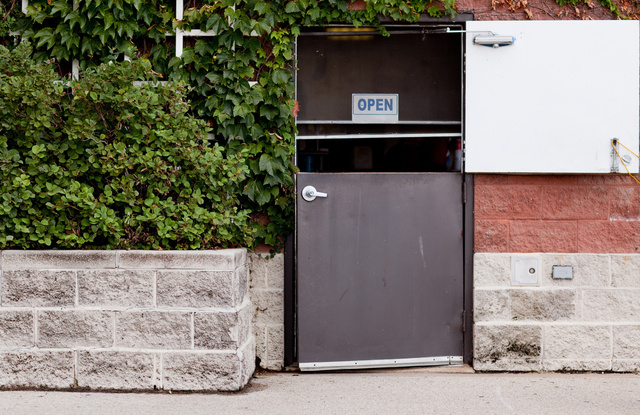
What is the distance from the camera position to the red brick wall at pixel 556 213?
4.93 metres

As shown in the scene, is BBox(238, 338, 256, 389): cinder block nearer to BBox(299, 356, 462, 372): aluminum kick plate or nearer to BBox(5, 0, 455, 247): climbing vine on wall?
BBox(299, 356, 462, 372): aluminum kick plate

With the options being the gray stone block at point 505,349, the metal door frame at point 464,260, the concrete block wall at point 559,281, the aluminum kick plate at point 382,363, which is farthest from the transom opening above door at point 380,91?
the aluminum kick plate at point 382,363

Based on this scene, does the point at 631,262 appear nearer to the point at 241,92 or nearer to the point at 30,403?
the point at 241,92

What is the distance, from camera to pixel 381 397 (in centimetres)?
424

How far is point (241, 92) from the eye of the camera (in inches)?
187

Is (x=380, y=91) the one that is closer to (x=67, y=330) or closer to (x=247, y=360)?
(x=247, y=360)

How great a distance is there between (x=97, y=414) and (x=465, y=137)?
10.6 ft

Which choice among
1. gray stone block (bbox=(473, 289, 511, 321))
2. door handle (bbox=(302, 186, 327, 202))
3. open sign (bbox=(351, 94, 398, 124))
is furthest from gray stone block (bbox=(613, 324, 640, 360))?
door handle (bbox=(302, 186, 327, 202))

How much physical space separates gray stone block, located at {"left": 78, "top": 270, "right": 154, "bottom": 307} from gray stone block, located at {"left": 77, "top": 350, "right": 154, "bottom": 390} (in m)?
0.34

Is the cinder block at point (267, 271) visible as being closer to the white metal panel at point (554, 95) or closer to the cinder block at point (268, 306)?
the cinder block at point (268, 306)

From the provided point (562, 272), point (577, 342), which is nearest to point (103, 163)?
point (562, 272)

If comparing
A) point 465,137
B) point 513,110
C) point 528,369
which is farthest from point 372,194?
point 528,369

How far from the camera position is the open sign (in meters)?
5.12

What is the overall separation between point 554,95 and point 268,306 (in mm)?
2742
